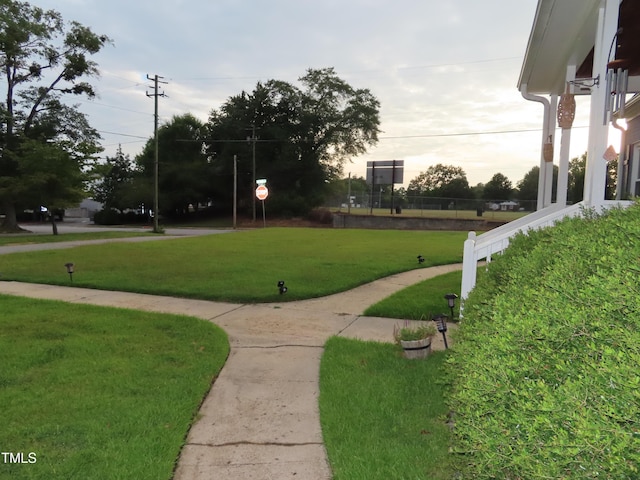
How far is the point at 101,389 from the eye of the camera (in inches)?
138

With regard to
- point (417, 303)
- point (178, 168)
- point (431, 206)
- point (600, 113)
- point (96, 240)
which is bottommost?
point (96, 240)

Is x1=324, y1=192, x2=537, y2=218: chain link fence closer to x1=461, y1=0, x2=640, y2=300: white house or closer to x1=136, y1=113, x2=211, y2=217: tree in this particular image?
x1=136, y1=113, x2=211, y2=217: tree

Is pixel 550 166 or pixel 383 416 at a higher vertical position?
pixel 550 166

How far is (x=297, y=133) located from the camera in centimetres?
4416

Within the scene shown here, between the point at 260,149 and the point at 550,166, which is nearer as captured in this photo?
the point at 550,166

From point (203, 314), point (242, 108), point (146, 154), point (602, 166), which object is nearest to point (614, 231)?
point (602, 166)

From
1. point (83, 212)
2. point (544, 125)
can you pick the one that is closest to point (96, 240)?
point (544, 125)

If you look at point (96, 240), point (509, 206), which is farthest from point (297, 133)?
point (96, 240)

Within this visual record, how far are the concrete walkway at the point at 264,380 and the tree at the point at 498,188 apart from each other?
236 feet

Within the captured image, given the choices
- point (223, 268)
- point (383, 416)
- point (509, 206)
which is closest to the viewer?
point (383, 416)

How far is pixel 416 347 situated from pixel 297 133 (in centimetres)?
4177

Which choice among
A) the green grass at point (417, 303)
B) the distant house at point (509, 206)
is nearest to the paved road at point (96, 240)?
the green grass at point (417, 303)

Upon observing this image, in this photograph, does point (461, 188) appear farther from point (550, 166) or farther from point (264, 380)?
point (264, 380)

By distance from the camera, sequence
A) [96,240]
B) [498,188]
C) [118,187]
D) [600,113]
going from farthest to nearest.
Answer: [498,188] → [118,187] → [96,240] → [600,113]
